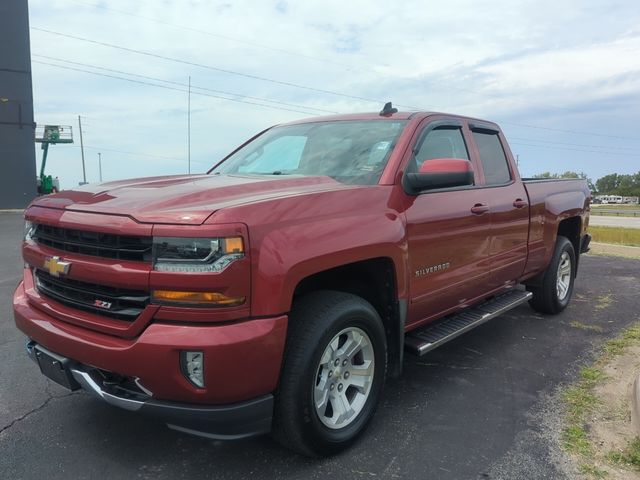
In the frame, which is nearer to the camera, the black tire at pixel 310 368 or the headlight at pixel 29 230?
the black tire at pixel 310 368

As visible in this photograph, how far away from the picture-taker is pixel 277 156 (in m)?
4.21

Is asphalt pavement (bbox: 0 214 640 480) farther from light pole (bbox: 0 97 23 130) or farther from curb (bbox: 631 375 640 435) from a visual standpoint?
light pole (bbox: 0 97 23 130)

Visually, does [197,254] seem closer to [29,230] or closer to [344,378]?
[344,378]

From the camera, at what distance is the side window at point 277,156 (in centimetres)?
405

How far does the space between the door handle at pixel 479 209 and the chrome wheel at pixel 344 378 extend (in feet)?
4.92

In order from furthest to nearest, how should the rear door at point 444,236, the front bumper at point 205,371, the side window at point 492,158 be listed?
the side window at point 492,158
the rear door at point 444,236
the front bumper at point 205,371

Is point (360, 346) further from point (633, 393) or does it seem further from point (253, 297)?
point (633, 393)

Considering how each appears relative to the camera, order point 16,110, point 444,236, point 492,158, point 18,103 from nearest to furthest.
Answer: point 444,236
point 492,158
point 18,103
point 16,110

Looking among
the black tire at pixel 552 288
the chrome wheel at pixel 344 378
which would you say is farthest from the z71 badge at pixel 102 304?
the black tire at pixel 552 288

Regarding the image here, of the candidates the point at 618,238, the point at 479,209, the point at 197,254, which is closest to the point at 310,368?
the point at 197,254

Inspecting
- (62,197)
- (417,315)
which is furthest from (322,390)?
(62,197)

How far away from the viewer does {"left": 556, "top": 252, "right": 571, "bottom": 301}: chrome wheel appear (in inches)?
234

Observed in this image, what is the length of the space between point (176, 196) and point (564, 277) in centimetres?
498

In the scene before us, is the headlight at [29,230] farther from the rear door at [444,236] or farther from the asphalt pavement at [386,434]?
the rear door at [444,236]
